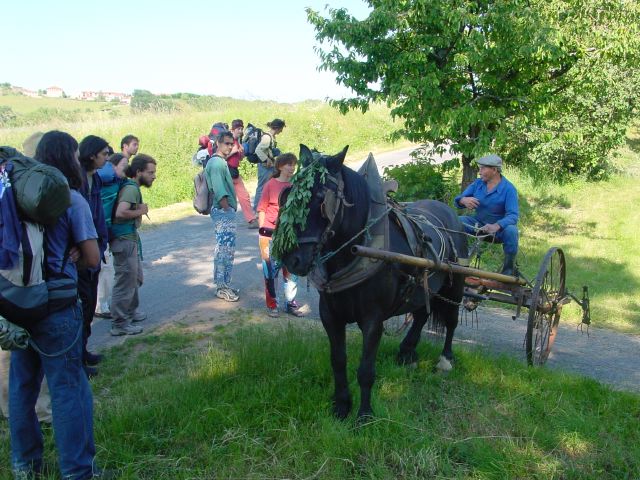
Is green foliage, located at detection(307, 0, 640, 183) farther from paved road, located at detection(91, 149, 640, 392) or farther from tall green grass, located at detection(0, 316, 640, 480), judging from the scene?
tall green grass, located at detection(0, 316, 640, 480)

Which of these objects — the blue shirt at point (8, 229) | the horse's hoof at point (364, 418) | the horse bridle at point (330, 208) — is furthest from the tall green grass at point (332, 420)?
the blue shirt at point (8, 229)

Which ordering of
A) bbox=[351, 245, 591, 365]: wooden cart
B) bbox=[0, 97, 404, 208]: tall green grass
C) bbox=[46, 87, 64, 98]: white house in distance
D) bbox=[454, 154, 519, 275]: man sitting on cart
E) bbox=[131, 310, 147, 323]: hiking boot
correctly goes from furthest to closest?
bbox=[46, 87, 64, 98]: white house in distance < bbox=[0, 97, 404, 208]: tall green grass < bbox=[131, 310, 147, 323]: hiking boot < bbox=[454, 154, 519, 275]: man sitting on cart < bbox=[351, 245, 591, 365]: wooden cart

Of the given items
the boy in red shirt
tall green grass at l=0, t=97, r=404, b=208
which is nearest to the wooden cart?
the boy in red shirt

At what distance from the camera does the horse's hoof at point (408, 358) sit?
18.3 feet

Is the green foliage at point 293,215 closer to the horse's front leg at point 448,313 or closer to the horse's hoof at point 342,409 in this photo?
the horse's hoof at point 342,409

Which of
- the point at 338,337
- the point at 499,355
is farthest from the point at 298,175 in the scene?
the point at 499,355

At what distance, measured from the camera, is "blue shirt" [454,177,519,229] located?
6340 mm

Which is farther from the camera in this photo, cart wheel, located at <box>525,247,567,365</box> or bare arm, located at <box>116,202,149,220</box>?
bare arm, located at <box>116,202,149,220</box>

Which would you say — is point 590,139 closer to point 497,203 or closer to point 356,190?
point 497,203

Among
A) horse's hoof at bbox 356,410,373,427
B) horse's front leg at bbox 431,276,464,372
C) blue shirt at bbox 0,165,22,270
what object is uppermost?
blue shirt at bbox 0,165,22,270

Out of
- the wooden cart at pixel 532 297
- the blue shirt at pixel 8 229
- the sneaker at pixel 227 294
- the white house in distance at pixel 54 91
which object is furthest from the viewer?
the white house in distance at pixel 54 91

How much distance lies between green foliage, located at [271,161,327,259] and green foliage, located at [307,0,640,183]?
19.6ft

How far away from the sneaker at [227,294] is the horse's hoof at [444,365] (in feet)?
10.2

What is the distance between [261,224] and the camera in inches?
271
